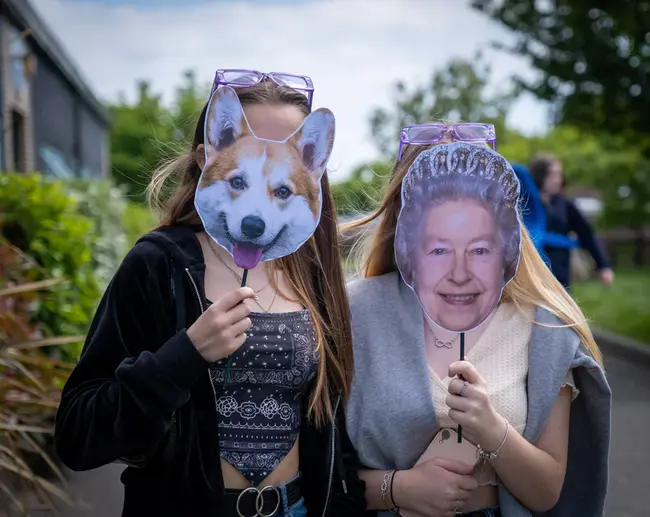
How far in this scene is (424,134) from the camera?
84.8 inches

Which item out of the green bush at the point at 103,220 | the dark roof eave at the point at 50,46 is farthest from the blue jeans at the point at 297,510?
the dark roof eave at the point at 50,46

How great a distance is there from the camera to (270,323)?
6.40 ft

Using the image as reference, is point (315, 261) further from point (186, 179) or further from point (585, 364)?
point (585, 364)

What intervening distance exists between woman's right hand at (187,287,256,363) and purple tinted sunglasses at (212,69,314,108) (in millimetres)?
515

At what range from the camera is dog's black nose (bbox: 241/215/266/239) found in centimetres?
188

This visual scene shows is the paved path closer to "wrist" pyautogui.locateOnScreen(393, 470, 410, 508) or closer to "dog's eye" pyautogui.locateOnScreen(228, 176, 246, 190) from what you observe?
"wrist" pyautogui.locateOnScreen(393, 470, 410, 508)

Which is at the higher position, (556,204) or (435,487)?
(556,204)

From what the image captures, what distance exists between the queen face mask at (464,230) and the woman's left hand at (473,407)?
0.13m

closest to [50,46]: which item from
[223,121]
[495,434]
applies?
[223,121]

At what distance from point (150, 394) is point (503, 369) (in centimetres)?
91

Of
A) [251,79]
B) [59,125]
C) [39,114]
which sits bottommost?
[251,79]

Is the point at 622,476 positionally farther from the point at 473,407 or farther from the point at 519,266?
the point at 473,407

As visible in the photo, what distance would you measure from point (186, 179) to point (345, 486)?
896 millimetres

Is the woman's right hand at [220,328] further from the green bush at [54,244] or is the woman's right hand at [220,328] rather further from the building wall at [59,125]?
the building wall at [59,125]
